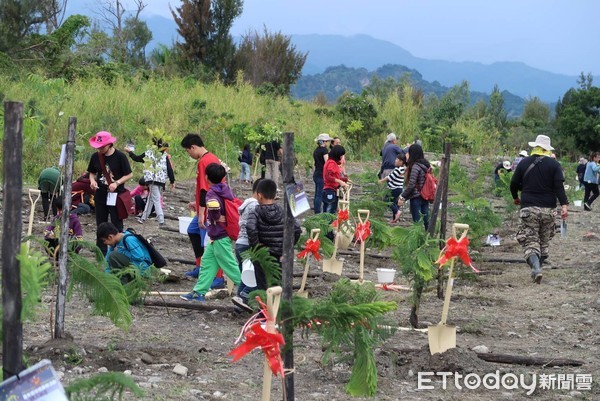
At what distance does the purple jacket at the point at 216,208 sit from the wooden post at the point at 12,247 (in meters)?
5.63

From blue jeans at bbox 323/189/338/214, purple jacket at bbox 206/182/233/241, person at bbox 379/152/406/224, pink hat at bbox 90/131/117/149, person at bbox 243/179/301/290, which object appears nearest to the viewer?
person at bbox 243/179/301/290

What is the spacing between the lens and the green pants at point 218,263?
920cm

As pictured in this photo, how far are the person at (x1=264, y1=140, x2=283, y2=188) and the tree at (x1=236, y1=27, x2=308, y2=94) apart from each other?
26.8 m

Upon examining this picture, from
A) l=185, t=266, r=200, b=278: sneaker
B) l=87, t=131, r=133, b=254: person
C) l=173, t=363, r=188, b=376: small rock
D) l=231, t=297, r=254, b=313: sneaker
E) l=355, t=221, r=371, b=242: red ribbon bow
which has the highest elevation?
l=87, t=131, r=133, b=254: person

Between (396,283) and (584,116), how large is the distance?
45.1 meters

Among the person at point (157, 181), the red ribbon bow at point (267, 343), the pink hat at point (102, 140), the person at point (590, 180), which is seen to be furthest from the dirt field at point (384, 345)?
the person at point (590, 180)

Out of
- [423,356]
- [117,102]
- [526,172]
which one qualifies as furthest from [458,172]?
[423,356]

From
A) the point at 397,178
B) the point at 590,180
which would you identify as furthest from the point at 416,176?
the point at 590,180

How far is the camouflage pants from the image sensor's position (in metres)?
11.3

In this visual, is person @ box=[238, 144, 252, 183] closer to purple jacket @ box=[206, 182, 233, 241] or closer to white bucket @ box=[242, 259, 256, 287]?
purple jacket @ box=[206, 182, 233, 241]

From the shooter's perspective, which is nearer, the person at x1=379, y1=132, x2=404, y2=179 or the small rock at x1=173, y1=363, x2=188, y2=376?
the small rock at x1=173, y1=363, x2=188, y2=376

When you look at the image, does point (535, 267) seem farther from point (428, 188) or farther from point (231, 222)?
point (231, 222)

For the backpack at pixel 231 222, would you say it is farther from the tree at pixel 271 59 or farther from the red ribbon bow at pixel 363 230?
the tree at pixel 271 59

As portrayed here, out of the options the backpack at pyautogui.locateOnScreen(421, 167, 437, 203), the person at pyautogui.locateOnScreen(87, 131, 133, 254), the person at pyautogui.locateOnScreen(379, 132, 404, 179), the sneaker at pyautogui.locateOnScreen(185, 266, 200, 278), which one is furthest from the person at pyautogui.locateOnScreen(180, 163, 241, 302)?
the person at pyautogui.locateOnScreen(379, 132, 404, 179)
